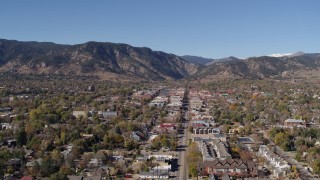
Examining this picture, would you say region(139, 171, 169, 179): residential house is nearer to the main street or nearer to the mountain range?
the main street

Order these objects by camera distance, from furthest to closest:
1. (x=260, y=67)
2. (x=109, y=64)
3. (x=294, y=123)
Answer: (x=109, y=64) < (x=260, y=67) < (x=294, y=123)

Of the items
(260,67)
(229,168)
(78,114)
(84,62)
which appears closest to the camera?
(229,168)

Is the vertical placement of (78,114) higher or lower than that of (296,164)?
higher

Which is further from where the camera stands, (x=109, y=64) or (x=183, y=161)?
(x=109, y=64)

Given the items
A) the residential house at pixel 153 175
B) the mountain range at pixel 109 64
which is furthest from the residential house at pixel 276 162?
the mountain range at pixel 109 64

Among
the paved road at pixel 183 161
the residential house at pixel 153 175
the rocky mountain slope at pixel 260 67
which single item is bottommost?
the paved road at pixel 183 161

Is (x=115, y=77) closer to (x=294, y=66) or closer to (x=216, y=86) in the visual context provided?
(x=216, y=86)

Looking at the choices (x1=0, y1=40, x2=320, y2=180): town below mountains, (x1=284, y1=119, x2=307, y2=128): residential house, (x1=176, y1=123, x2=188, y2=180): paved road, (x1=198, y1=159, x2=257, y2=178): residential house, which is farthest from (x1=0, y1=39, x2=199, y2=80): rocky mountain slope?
(x1=198, y1=159, x2=257, y2=178): residential house

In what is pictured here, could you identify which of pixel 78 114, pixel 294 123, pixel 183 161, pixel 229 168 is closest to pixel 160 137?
pixel 183 161

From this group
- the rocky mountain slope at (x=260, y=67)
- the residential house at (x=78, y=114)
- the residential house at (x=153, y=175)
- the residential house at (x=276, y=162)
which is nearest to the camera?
the residential house at (x=153, y=175)

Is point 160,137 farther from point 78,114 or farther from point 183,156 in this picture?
point 78,114

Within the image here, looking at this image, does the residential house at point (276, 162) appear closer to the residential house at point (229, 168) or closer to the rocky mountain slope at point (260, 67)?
the residential house at point (229, 168)

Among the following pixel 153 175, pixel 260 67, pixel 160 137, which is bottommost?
pixel 153 175
